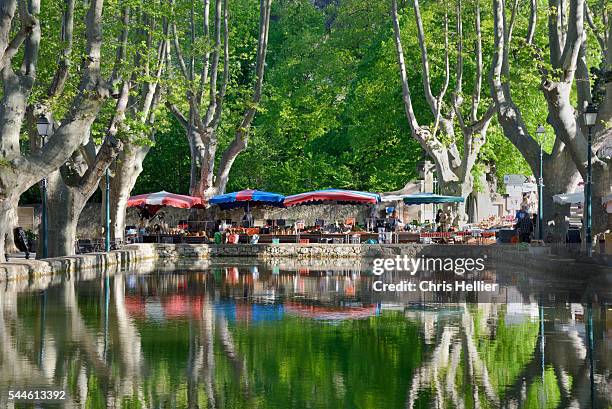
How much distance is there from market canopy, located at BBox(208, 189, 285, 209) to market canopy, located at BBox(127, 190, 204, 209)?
2.36 ft

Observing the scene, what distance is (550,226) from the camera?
4316cm

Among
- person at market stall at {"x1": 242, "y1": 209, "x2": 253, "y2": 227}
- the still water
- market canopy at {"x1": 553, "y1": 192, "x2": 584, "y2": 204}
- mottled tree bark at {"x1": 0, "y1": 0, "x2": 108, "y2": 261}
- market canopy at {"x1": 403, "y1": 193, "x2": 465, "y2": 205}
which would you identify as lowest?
the still water

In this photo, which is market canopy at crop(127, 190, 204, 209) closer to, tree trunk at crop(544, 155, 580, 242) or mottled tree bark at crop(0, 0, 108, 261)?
tree trunk at crop(544, 155, 580, 242)

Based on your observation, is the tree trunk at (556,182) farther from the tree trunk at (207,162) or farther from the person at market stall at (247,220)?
the person at market stall at (247,220)

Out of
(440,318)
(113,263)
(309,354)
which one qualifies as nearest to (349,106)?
(113,263)

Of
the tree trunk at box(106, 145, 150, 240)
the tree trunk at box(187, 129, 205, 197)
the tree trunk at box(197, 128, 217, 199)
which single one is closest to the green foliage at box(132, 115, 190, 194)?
the tree trunk at box(197, 128, 217, 199)

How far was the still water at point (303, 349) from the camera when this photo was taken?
1197 centimetres

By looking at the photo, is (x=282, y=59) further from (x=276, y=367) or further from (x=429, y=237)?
(x=276, y=367)

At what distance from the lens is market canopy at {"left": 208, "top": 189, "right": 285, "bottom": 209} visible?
5250 centimetres

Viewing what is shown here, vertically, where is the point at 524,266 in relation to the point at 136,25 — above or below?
below

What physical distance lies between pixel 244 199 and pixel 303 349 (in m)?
36.8

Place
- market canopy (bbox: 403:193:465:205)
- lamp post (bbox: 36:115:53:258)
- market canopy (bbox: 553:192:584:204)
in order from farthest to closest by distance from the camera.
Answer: market canopy (bbox: 403:193:465:205) → market canopy (bbox: 553:192:584:204) → lamp post (bbox: 36:115:53:258)

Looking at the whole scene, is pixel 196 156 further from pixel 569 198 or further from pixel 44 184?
pixel 569 198

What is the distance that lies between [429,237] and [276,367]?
3699 centimetres
